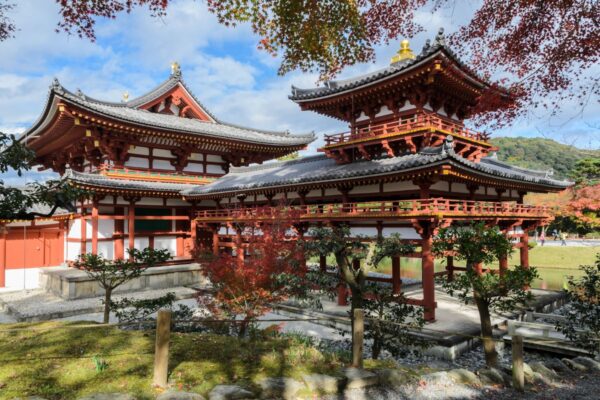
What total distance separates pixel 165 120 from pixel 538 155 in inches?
4459

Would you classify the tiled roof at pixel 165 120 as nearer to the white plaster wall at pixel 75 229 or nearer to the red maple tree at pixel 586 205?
the white plaster wall at pixel 75 229

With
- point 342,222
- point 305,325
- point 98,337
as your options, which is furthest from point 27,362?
point 342,222

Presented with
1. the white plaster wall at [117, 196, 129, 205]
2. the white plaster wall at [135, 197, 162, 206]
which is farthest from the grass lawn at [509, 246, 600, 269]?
the white plaster wall at [117, 196, 129, 205]

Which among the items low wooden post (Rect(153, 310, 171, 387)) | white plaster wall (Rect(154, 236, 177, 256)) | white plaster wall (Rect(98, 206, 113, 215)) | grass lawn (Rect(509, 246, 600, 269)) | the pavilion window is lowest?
grass lawn (Rect(509, 246, 600, 269))

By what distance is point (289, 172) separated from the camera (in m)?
19.1

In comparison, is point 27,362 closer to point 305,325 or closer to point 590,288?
point 305,325

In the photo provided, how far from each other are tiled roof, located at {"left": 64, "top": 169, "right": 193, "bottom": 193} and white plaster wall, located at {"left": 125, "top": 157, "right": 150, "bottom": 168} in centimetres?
120

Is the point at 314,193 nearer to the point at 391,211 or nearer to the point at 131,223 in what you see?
the point at 391,211

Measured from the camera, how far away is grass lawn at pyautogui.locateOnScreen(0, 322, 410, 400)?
16.9 ft

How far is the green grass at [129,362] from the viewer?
16.9 ft

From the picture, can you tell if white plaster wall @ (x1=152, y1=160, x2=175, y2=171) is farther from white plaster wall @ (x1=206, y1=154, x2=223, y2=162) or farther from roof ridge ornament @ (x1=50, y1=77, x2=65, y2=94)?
roof ridge ornament @ (x1=50, y1=77, x2=65, y2=94)

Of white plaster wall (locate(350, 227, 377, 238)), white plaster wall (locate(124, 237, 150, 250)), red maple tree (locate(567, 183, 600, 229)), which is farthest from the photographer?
red maple tree (locate(567, 183, 600, 229))

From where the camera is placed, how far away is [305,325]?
13562 mm

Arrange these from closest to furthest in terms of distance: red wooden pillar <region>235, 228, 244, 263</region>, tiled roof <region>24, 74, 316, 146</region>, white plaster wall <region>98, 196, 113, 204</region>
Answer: tiled roof <region>24, 74, 316, 146</region> < red wooden pillar <region>235, 228, 244, 263</region> < white plaster wall <region>98, 196, 113, 204</region>
